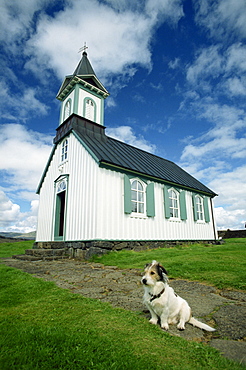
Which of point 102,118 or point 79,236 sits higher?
point 102,118

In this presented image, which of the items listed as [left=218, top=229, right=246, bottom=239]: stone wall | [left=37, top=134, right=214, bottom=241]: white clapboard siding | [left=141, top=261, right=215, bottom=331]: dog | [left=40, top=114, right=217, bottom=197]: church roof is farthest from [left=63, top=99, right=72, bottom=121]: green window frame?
[left=218, top=229, right=246, bottom=239]: stone wall

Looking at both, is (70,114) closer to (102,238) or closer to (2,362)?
(102,238)

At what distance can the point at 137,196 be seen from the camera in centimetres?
1136

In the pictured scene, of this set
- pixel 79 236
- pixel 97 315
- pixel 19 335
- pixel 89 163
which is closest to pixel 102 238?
pixel 79 236

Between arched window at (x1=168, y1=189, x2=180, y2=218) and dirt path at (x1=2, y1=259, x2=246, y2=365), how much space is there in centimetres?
842

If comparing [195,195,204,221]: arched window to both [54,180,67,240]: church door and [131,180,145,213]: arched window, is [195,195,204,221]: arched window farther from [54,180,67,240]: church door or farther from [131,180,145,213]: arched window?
[54,180,67,240]: church door

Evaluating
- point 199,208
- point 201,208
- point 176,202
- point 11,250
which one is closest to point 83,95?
point 176,202

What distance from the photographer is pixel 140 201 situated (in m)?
11.5

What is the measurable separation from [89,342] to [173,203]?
1235 cm

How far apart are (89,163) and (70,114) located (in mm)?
4393

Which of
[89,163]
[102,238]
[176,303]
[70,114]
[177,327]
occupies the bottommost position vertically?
[177,327]

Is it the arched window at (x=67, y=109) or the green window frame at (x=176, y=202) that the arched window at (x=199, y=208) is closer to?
the green window frame at (x=176, y=202)

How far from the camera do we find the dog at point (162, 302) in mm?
2480

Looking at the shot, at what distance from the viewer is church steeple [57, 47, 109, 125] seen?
41.9ft
